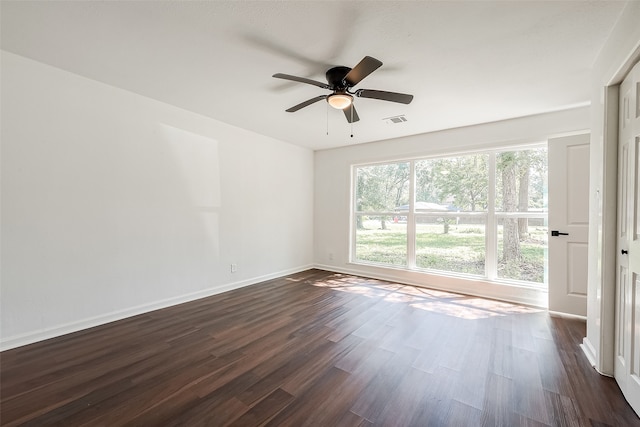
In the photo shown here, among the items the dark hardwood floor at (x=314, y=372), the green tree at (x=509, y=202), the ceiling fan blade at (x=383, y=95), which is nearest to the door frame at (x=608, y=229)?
the dark hardwood floor at (x=314, y=372)

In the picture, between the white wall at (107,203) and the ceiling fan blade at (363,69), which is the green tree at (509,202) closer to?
the ceiling fan blade at (363,69)

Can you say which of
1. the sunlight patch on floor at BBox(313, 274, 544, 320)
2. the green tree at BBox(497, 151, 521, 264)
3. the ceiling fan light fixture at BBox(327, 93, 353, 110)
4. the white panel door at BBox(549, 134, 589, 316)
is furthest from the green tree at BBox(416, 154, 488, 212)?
the ceiling fan light fixture at BBox(327, 93, 353, 110)

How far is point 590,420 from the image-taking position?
1513 mm

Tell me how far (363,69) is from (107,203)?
2.88 metres

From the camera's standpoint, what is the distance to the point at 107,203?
276 centimetres

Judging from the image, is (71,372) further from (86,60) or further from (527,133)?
(527,133)

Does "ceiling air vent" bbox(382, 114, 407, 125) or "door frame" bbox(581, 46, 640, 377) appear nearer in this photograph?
"door frame" bbox(581, 46, 640, 377)

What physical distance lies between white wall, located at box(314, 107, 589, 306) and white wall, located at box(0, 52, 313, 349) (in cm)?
164

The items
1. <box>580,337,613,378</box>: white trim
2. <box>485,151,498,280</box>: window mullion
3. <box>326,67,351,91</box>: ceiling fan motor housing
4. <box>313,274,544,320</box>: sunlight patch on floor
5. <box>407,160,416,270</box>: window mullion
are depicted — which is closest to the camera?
<box>580,337,613,378</box>: white trim

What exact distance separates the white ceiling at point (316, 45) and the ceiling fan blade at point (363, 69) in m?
0.20

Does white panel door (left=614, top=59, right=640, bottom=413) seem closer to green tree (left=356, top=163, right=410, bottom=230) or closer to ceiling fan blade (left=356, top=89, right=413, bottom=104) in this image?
ceiling fan blade (left=356, top=89, right=413, bottom=104)

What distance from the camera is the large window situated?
11.7 feet

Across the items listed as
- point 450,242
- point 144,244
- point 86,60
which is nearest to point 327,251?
point 450,242

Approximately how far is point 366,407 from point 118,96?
3.69m
